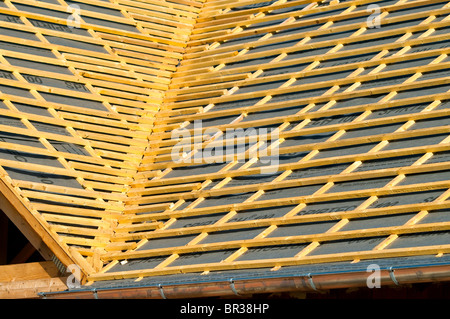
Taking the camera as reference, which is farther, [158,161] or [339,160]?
[158,161]

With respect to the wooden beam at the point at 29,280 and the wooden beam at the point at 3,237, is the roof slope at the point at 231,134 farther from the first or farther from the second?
the wooden beam at the point at 3,237

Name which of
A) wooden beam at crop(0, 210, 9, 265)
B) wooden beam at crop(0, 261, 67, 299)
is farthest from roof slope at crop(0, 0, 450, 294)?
wooden beam at crop(0, 210, 9, 265)

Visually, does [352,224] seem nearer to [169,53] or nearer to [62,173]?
[62,173]

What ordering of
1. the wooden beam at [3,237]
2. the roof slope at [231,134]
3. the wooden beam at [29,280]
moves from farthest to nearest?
the wooden beam at [3,237] → the wooden beam at [29,280] → the roof slope at [231,134]

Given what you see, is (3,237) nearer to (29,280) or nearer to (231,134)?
(29,280)

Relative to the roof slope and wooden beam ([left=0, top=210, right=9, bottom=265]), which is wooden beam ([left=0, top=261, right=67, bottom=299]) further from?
wooden beam ([left=0, top=210, right=9, bottom=265])

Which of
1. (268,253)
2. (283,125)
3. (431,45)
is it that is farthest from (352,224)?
(431,45)

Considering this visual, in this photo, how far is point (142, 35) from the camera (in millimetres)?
13789

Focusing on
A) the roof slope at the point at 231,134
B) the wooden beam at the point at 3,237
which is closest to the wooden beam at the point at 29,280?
Answer: the roof slope at the point at 231,134

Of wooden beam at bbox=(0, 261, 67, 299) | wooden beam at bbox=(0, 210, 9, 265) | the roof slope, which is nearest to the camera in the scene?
the roof slope

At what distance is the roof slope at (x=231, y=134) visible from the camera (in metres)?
8.75

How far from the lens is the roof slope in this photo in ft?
28.7

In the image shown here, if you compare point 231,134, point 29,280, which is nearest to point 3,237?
point 29,280

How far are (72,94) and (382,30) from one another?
4640 mm
